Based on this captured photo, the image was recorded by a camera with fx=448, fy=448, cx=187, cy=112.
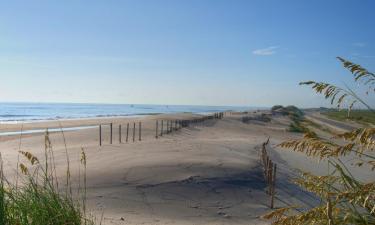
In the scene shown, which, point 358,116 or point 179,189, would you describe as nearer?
point 358,116

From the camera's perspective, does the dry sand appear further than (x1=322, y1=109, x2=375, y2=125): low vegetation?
Yes

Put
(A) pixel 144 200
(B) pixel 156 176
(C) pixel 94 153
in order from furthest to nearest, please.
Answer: (C) pixel 94 153, (B) pixel 156 176, (A) pixel 144 200

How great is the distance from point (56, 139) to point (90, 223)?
23856 millimetres

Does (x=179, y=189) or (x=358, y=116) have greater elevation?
(x=358, y=116)

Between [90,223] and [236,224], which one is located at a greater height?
[90,223]

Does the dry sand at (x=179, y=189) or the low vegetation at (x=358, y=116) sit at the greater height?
the low vegetation at (x=358, y=116)

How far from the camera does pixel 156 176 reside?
11.3 m

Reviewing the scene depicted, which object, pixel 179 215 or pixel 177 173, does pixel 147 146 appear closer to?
pixel 177 173

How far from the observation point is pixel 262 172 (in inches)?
512

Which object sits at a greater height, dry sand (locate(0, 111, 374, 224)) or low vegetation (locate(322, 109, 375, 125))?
low vegetation (locate(322, 109, 375, 125))

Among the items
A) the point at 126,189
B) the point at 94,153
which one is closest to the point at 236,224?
the point at 126,189

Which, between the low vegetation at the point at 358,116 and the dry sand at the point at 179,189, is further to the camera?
the dry sand at the point at 179,189

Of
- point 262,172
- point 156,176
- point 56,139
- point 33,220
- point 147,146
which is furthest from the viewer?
point 56,139

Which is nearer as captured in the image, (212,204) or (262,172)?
(212,204)
